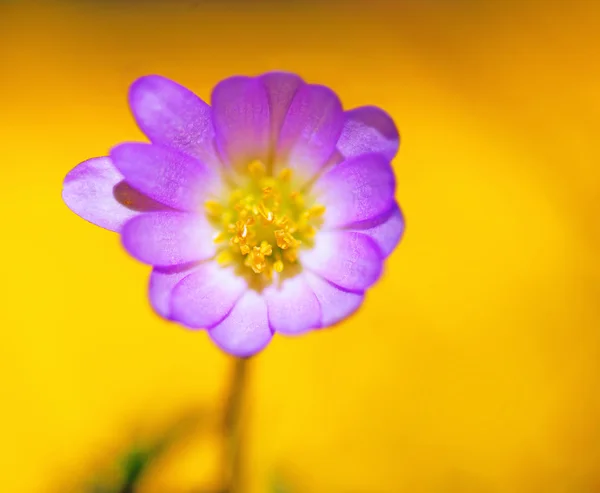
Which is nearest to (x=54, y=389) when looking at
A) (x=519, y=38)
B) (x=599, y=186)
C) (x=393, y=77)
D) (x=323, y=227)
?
(x=323, y=227)

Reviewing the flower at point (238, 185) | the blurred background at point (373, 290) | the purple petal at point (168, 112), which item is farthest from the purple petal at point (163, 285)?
the blurred background at point (373, 290)

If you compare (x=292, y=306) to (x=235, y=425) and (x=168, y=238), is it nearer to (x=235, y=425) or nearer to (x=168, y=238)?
(x=168, y=238)

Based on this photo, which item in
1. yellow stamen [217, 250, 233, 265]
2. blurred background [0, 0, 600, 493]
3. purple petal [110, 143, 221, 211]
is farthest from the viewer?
blurred background [0, 0, 600, 493]

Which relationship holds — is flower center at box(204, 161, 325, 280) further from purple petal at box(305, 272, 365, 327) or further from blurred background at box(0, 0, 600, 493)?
blurred background at box(0, 0, 600, 493)

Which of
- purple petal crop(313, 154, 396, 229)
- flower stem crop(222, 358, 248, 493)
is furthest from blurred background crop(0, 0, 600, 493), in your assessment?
purple petal crop(313, 154, 396, 229)

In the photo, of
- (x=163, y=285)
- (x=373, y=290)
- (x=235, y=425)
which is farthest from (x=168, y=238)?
(x=373, y=290)

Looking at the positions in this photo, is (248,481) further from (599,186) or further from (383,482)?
(599,186)
